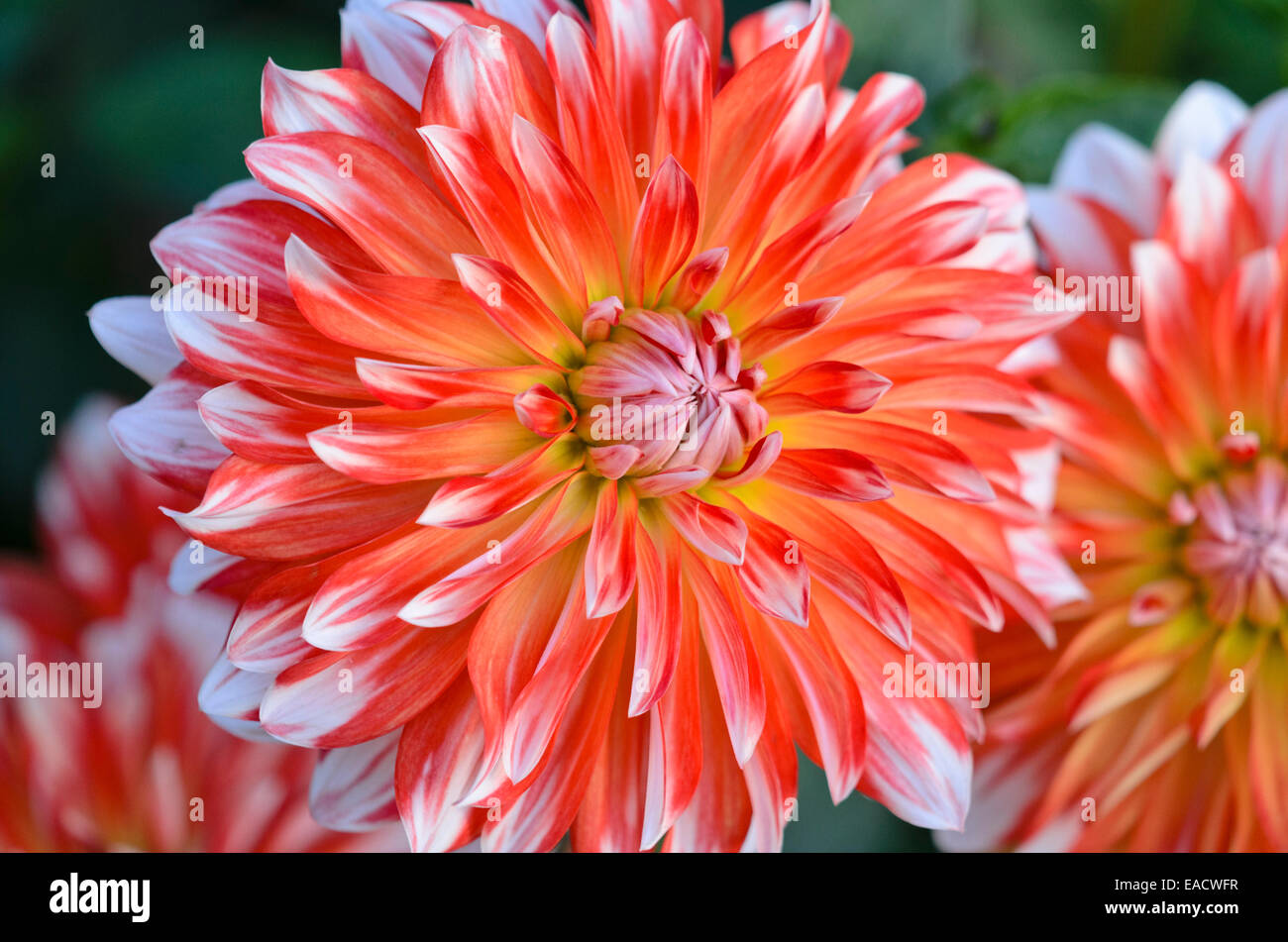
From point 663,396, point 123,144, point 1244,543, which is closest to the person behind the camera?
point 663,396

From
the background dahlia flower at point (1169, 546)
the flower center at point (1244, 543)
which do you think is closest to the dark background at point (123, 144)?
the background dahlia flower at point (1169, 546)

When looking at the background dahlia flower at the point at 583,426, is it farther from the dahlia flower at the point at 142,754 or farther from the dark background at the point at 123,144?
the dark background at the point at 123,144

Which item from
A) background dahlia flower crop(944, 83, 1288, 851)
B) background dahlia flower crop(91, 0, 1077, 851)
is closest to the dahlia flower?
background dahlia flower crop(91, 0, 1077, 851)

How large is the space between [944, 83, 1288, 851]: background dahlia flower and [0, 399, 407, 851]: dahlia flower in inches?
19.9

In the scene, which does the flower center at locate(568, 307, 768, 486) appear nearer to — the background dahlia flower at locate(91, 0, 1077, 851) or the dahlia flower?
the background dahlia flower at locate(91, 0, 1077, 851)

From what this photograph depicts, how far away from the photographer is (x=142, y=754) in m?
0.76

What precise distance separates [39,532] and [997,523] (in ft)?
2.47

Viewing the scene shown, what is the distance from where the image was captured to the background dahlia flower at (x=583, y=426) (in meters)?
0.56

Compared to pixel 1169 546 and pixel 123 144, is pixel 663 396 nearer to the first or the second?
pixel 1169 546

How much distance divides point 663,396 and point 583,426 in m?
0.06

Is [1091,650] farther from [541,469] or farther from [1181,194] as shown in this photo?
[541,469]

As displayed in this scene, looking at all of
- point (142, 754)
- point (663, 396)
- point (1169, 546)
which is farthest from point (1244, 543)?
point (142, 754)

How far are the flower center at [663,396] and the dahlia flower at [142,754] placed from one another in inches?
13.1
